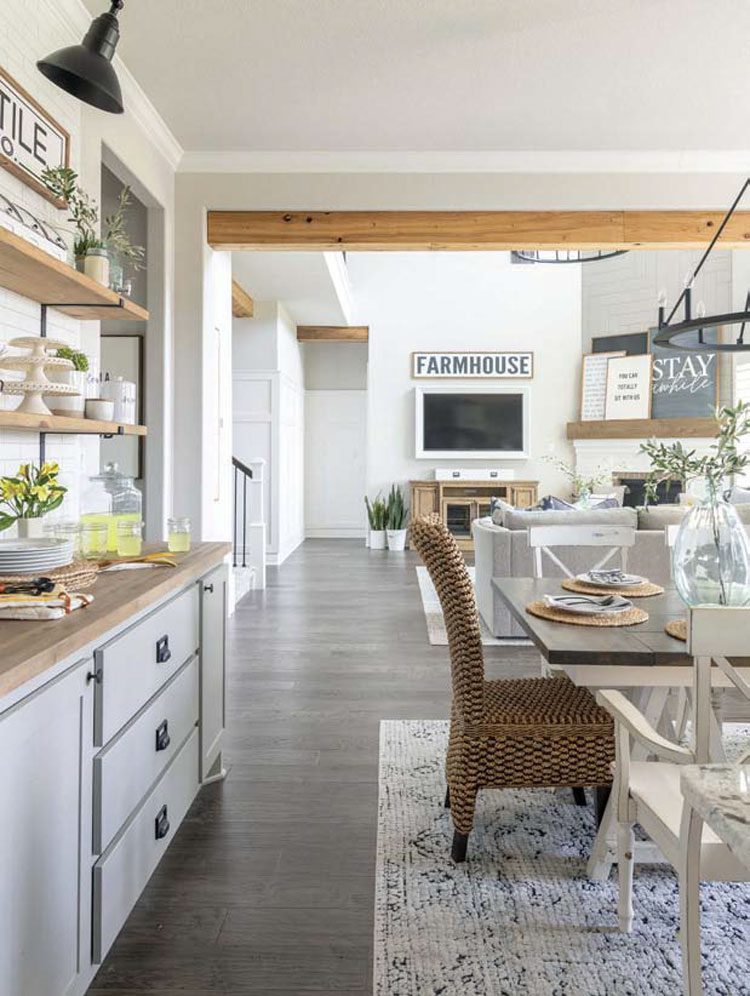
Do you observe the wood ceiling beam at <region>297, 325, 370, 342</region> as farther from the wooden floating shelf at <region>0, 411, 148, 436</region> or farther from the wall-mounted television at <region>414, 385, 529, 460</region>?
the wooden floating shelf at <region>0, 411, 148, 436</region>

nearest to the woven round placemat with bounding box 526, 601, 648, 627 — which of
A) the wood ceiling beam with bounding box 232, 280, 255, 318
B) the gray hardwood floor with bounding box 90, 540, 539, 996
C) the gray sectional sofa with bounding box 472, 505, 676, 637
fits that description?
the gray hardwood floor with bounding box 90, 540, 539, 996

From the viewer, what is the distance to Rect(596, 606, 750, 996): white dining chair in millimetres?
1174

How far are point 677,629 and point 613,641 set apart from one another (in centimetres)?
22

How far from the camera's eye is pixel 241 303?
7.27 m

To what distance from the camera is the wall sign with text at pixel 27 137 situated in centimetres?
231

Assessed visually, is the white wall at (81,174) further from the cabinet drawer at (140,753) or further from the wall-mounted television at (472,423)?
the wall-mounted television at (472,423)

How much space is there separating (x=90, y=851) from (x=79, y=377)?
5.61ft

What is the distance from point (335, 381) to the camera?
1057cm

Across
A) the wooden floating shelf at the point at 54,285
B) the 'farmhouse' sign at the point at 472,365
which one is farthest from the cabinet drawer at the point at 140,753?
the 'farmhouse' sign at the point at 472,365

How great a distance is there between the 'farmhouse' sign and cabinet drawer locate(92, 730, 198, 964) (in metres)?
7.88

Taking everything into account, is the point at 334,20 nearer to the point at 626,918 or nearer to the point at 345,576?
the point at 626,918

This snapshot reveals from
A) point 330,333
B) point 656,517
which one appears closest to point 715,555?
point 656,517

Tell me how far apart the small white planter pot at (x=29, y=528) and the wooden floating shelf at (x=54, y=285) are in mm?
730

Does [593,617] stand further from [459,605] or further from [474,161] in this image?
[474,161]
